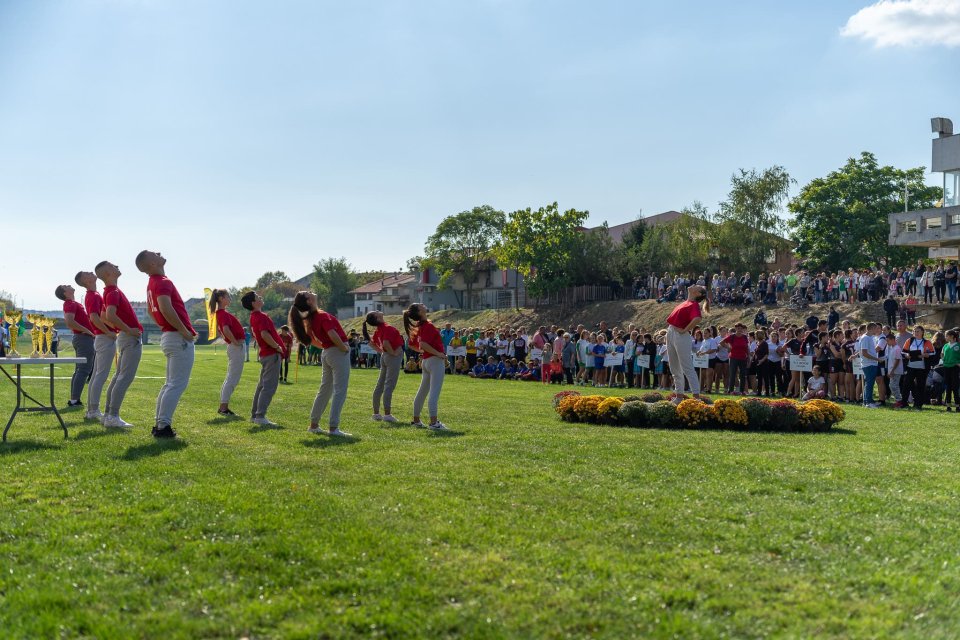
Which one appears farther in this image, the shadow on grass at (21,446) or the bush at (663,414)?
the bush at (663,414)

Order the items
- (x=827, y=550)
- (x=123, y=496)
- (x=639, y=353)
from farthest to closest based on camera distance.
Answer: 1. (x=639, y=353)
2. (x=123, y=496)
3. (x=827, y=550)

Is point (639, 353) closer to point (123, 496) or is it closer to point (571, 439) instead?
point (571, 439)

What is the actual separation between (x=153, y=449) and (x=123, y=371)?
2.29m

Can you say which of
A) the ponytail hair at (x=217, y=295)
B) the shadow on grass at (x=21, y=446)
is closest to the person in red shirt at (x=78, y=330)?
the ponytail hair at (x=217, y=295)

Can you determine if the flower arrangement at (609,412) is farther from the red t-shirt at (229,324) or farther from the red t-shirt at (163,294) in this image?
the red t-shirt at (163,294)

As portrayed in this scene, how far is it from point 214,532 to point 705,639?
10.0ft

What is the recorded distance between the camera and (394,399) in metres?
16.1

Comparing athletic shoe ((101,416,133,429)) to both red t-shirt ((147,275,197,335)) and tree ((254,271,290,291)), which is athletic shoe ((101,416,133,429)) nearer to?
red t-shirt ((147,275,197,335))

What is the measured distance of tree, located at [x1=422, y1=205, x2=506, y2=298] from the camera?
3447 inches

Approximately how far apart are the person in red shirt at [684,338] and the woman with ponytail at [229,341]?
684 cm

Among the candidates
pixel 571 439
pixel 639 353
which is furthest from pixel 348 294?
pixel 571 439

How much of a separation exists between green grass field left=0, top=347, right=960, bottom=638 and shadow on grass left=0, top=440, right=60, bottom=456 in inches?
1.9

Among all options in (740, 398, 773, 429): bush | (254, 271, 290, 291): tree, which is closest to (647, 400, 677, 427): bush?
(740, 398, 773, 429): bush

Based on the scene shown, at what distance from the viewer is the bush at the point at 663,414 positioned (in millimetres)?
10984
